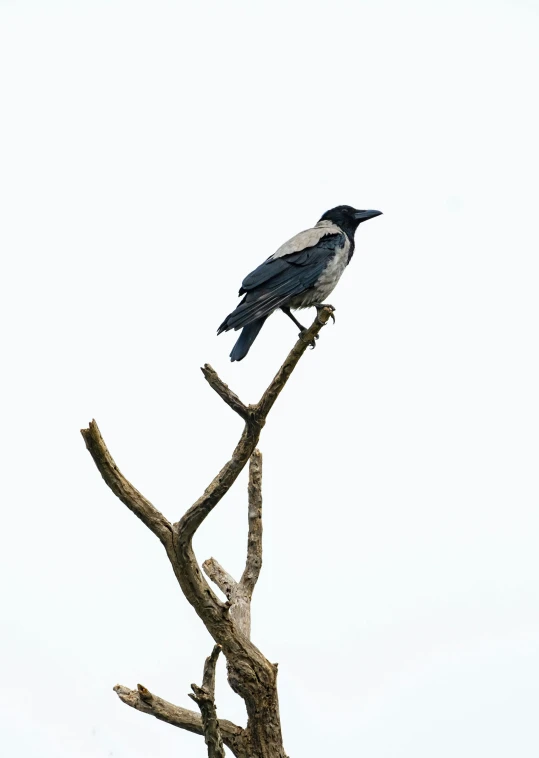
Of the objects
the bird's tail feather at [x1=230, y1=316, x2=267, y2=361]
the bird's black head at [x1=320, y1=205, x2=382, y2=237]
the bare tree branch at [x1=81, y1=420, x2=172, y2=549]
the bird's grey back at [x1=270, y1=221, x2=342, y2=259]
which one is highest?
the bird's black head at [x1=320, y1=205, x2=382, y2=237]

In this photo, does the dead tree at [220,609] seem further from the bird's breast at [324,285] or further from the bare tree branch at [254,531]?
the bird's breast at [324,285]

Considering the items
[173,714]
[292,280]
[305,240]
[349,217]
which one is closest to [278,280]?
[292,280]

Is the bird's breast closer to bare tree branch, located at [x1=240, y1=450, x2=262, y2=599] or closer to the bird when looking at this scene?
the bird

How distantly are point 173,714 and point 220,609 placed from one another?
69 cm

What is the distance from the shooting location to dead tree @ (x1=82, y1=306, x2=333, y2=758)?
552 cm

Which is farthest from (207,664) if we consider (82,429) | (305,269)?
(305,269)

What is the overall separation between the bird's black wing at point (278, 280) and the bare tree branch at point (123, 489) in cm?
154

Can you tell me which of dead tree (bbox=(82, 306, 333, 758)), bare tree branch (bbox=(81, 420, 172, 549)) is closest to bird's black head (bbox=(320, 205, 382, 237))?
dead tree (bbox=(82, 306, 333, 758))

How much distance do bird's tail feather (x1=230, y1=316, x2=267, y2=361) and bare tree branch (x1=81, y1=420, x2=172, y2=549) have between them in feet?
4.67

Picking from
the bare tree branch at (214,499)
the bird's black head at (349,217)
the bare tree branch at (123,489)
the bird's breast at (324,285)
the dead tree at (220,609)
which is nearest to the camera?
the bare tree branch at (123,489)

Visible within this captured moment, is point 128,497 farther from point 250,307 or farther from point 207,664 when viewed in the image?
point 250,307

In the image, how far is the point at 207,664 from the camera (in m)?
5.39

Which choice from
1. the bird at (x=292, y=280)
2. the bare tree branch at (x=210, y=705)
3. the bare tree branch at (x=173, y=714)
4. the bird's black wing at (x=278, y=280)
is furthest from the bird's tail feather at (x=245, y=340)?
the bare tree branch at (x=173, y=714)

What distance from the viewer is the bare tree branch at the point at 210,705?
16.9 feet
